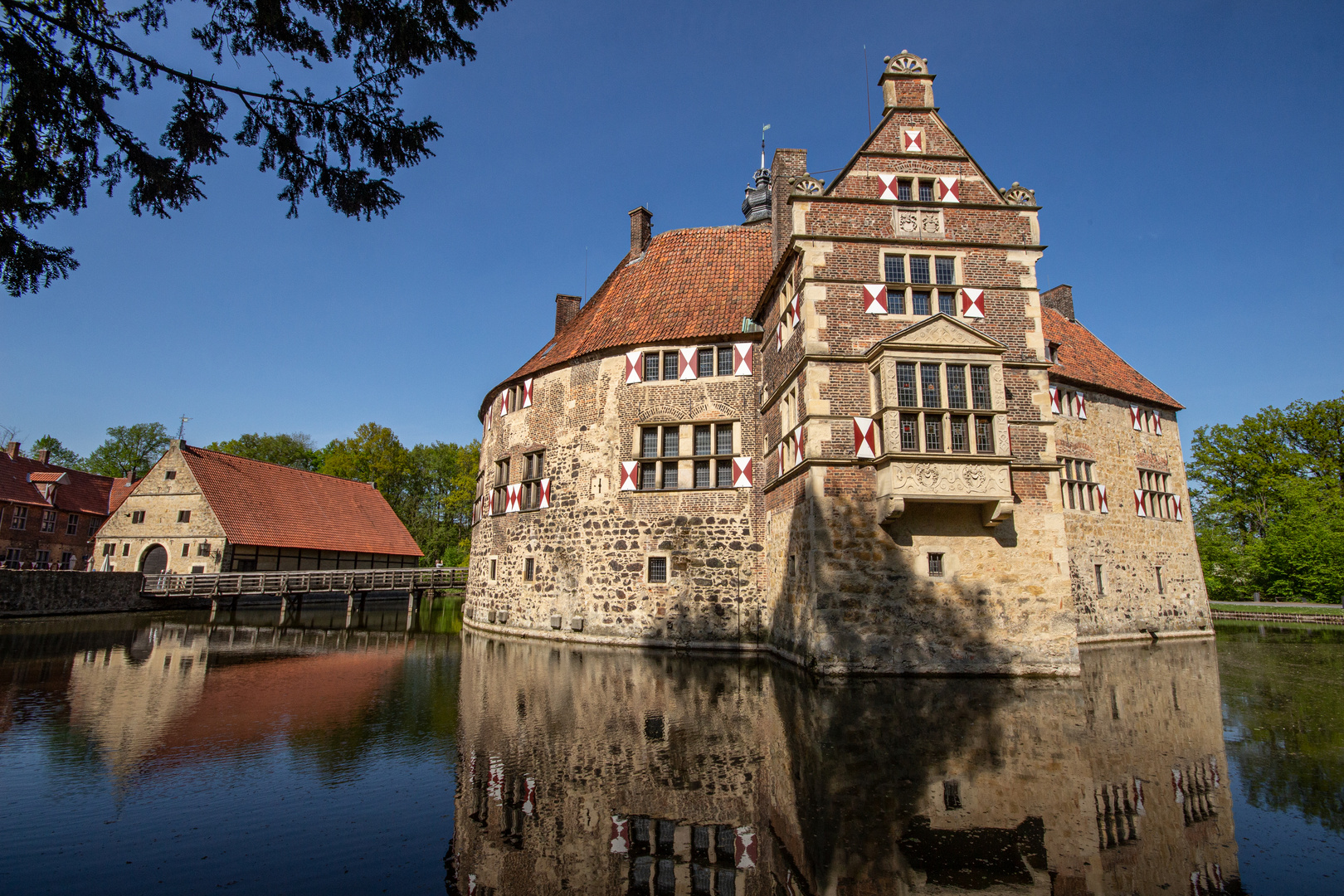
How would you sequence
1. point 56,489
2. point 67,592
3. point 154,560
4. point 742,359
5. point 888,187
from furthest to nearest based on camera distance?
point 56,489 → point 154,560 → point 67,592 → point 742,359 → point 888,187

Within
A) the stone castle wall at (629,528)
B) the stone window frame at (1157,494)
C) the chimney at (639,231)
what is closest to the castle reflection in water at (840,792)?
the stone castle wall at (629,528)

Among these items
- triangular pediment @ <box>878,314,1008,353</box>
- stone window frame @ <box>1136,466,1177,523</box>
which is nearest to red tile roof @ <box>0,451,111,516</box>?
triangular pediment @ <box>878,314,1008,353</box>

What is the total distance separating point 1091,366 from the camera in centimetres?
2136

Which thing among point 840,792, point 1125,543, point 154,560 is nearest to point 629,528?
point 840,792

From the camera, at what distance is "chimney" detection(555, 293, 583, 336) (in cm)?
2250

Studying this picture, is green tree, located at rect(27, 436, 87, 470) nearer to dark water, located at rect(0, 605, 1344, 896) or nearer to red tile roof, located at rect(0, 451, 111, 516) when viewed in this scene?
red tile roof, located at rect(0, 451, 111, 516)

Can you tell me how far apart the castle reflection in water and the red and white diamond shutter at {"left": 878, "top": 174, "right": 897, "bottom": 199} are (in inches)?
370

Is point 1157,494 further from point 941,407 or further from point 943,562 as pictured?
point 941,407

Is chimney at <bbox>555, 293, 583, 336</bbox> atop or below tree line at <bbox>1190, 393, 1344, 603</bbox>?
atop

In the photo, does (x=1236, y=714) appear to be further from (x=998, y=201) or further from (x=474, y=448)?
(x=474, y=448)

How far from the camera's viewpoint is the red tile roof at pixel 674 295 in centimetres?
1730

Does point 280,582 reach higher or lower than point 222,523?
lower

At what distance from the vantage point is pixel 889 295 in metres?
13.4

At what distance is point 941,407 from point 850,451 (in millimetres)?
1758
